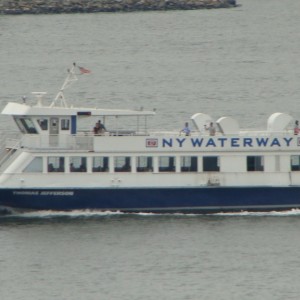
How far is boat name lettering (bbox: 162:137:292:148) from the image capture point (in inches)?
2480

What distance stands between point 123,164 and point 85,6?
113 meters

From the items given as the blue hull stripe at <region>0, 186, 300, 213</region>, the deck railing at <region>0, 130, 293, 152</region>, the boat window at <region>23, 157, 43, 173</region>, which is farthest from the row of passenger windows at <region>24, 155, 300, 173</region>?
the blue hull stripe at <region>0, 186, 300, 213</region>

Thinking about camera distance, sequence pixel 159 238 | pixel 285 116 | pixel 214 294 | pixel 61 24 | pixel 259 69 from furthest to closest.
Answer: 1. pixel 61 24
2. pixel 259 69
3. pixel 285 116
4. pixel 159 238
5. pixel 214 294

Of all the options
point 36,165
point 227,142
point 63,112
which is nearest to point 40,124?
point 63,112

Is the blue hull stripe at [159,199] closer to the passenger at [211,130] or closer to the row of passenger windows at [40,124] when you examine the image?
the passenger at [211,130]

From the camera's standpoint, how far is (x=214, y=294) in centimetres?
5328

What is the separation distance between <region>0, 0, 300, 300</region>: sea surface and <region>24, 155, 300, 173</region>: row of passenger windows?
63.8 inches

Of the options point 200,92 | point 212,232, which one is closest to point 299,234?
point 212,232

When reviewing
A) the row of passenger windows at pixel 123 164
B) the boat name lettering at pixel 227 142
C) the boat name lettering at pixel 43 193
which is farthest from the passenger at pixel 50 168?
the boat name lettering at pixel 227 142

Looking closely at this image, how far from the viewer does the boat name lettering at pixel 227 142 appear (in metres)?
63.0

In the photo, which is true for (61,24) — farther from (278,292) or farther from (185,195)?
(278,292)

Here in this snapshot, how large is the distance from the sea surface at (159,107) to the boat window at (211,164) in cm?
167

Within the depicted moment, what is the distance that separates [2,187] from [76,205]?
8.81 ft

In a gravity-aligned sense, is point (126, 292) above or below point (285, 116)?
below
